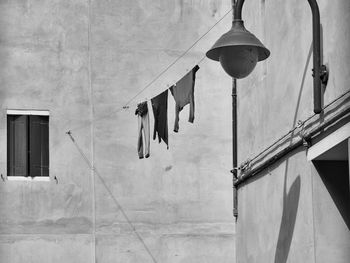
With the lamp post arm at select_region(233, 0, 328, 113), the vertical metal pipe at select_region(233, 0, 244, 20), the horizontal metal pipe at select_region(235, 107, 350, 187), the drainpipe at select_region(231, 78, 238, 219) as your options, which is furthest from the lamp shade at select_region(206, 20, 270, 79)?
the drainpipe at select_region(231, 78, 238, 219)

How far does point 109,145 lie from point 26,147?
6.27 ft

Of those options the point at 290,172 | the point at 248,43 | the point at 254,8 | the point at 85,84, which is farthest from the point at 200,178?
the point at 248,43

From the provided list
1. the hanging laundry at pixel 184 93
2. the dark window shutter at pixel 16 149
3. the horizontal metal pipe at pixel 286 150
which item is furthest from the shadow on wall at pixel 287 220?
the dark window shutter at pixel 16 149

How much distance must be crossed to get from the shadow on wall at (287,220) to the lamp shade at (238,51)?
2.30m

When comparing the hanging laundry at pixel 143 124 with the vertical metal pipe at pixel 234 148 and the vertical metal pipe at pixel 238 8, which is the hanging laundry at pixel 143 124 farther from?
the vertical metal pipe at pixel 238 8

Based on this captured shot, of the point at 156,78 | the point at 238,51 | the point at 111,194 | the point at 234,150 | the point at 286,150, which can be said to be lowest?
the point at 111,194

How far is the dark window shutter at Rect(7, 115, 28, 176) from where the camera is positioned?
78.7ft

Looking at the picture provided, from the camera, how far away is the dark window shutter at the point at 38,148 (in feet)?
78.7

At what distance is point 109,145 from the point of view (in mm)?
24453

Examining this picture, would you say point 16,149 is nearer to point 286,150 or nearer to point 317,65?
point 286,150

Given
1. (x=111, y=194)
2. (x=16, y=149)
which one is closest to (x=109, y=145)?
(x=111, y=194)

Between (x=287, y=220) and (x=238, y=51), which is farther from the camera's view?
(x=287, y=220)

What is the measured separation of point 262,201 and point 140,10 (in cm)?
1088

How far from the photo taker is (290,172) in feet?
43.4
